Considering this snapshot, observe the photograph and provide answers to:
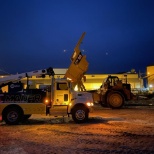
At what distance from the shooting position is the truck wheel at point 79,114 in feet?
54.7

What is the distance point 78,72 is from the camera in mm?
20641

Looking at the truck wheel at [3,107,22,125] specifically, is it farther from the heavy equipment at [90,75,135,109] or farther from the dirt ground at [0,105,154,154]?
the heavy equipment at [90,75,135,109]

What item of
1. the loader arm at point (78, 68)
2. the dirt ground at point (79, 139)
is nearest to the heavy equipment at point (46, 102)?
the dirt ground at point (79, 139)

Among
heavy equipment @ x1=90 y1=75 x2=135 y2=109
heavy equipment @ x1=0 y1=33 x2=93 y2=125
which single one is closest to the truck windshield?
heavy equipment @ x1=0 y1=33 x2=93 y2=125

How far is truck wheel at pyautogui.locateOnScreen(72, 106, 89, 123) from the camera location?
54.7 feet

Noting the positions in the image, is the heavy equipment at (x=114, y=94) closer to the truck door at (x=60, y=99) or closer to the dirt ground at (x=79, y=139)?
the truck door at (x=60, y=99)

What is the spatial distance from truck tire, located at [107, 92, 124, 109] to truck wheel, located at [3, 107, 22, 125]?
38.5 feet

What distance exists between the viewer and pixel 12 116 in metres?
16.5

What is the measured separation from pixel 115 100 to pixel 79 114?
10.6 meters

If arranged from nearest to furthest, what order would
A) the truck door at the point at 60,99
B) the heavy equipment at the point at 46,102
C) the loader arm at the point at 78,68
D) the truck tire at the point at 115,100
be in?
the heavy equipment at the point at 46,102
the truck door at the point at 60,99
the loader arm at the point at 78,68
the truck tire at the point at 115,100

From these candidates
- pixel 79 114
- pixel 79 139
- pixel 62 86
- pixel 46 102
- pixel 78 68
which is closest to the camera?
pixel 79 139

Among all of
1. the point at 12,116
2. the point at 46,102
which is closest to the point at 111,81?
the point at 46,102

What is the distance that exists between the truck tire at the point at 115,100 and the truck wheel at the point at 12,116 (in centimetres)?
1172

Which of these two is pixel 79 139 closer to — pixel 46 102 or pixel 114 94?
pixel 46 102
